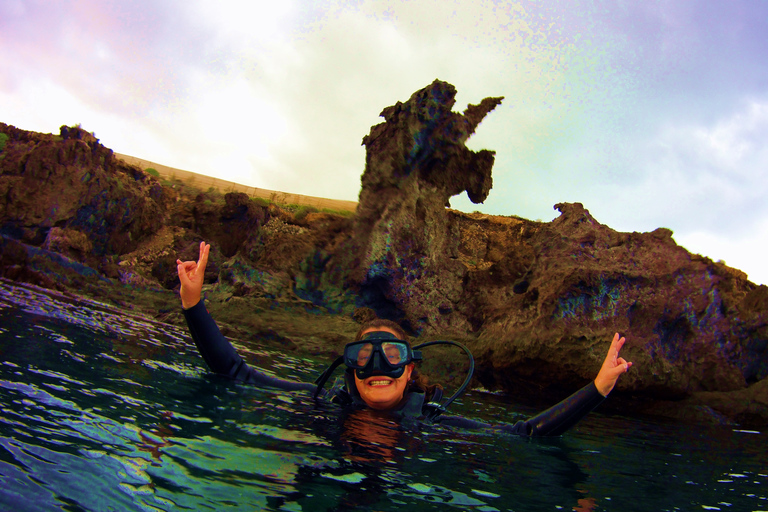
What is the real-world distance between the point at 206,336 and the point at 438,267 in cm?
795

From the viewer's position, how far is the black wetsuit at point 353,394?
3348mm

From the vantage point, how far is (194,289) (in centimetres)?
338

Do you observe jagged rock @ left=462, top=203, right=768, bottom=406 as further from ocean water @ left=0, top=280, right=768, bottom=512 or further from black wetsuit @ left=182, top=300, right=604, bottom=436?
black wetsuit @ left=182, top=300, right=604, bottom=436

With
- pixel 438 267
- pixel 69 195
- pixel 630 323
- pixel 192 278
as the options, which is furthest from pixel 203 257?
pixel 69 195

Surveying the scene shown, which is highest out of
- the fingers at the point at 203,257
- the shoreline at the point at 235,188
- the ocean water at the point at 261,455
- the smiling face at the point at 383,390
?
the shoreline at the point at 235,188

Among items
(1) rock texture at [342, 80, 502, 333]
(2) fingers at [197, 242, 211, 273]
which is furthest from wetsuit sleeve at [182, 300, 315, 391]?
(1) rock texture at [342, 80, 502, 333]

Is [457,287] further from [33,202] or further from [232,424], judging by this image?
[33,202]

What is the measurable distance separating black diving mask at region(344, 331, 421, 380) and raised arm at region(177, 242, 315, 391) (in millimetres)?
771

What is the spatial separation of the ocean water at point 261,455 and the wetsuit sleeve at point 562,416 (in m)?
0.11

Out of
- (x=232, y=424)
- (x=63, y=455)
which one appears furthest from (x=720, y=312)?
(x=63, y=455)

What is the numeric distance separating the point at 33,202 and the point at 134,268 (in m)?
3.30

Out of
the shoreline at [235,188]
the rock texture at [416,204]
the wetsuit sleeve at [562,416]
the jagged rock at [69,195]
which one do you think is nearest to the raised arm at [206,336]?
the wetsuit sleeve at [562,416]

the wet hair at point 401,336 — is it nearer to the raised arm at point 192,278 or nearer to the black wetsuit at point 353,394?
the black wetsuit at point 353,394

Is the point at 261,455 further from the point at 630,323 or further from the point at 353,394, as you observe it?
the point at 630,323
